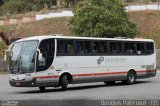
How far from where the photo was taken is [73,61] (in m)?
26.8

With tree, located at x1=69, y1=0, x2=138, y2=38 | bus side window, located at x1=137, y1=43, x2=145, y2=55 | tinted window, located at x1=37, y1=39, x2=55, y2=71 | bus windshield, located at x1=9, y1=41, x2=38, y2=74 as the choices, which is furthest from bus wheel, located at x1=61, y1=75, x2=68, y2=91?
tree, located at x1=69, y1=0, x2=138, y2=38

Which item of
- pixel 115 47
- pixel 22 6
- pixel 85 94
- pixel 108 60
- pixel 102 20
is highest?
pixel 22 6

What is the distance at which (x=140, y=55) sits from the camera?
31.5 meters

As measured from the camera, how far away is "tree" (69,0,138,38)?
63987 millimetres

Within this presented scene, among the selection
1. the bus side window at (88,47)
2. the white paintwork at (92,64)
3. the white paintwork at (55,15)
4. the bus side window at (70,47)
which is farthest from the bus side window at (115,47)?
the white paintwork at (55,15)

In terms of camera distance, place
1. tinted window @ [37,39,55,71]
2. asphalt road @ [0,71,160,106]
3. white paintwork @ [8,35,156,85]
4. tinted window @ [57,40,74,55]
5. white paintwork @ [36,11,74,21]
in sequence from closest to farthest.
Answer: asphalt road @ [0,71,160,106]
tinted window @ [37,39,55,71]
white paintwork @ [8,35,156,85]
tinted window @ [57,40,74,55]
white paintwork @ [36,11,74,21]

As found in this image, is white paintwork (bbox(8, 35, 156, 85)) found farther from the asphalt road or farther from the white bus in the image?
the asphalt road

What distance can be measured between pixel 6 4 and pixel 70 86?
303 ft

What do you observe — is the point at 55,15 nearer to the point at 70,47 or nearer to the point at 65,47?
the point at 70,47

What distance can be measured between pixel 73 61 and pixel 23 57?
2.89 meters

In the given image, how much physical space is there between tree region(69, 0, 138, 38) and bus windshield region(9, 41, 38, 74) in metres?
37.7

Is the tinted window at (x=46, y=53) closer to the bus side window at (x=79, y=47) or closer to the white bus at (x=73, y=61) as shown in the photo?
the white bus at (x=73, y=61)

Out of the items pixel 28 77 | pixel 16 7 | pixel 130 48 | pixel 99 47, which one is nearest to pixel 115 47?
pixel 99 47

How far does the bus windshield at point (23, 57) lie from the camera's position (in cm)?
2514
